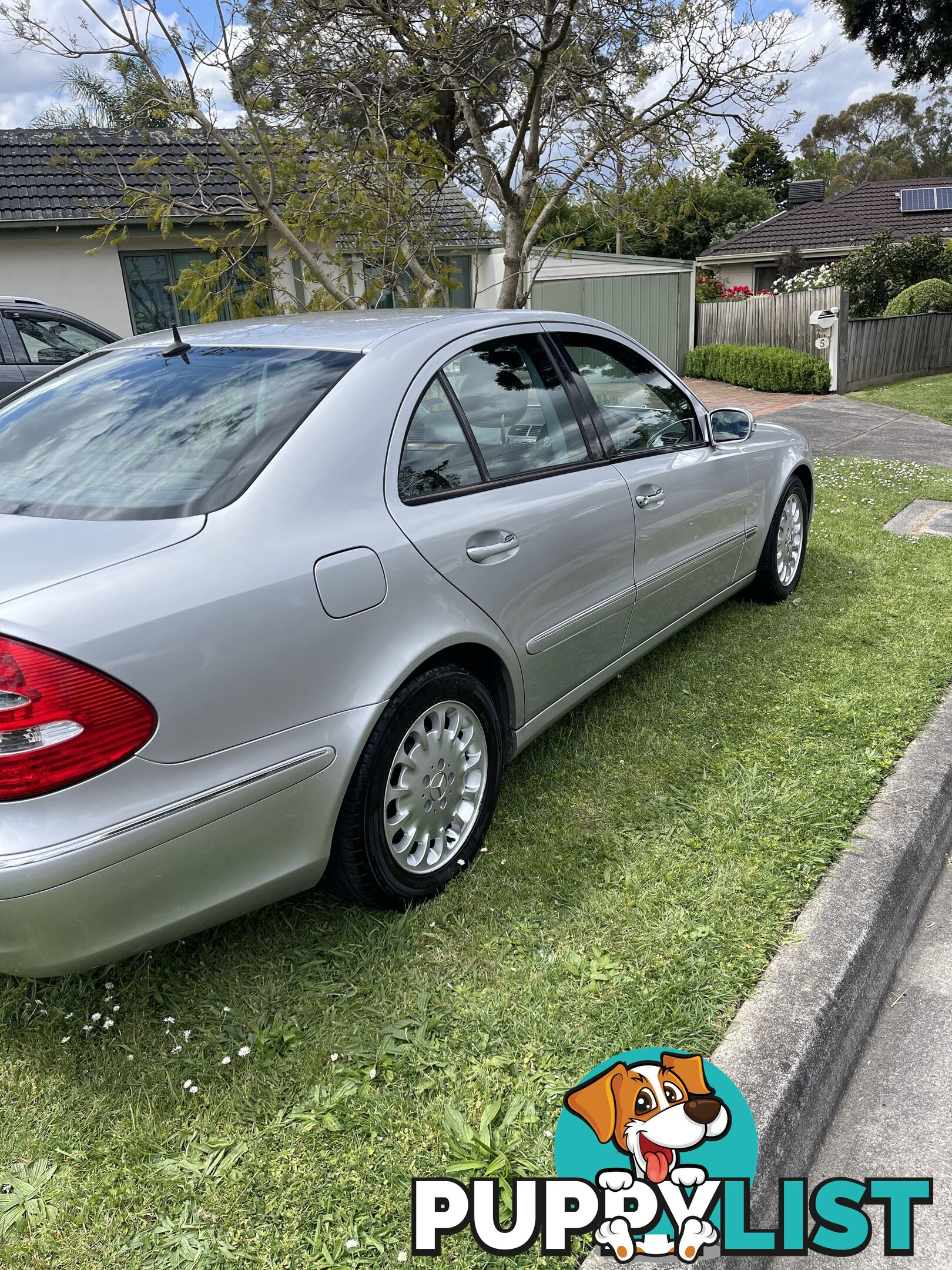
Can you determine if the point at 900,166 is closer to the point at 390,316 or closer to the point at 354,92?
the point at 354,92

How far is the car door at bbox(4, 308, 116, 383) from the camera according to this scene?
27.0 ft

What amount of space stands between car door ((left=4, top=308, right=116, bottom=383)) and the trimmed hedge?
1212 cm

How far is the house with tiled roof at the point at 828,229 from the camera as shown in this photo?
29531mm

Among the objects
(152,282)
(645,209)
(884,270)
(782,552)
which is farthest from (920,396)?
(782,552)

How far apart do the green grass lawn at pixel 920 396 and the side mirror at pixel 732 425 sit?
32.4 feet

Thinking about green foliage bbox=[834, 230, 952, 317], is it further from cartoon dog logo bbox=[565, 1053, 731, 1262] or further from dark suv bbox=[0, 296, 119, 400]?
cartoon dog logo bbox=[565, 1053, 731, 1262]

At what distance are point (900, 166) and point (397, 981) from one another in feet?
249

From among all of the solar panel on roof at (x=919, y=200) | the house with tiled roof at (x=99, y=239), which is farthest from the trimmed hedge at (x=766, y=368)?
the solar panel on roof at (x=919, y=200)

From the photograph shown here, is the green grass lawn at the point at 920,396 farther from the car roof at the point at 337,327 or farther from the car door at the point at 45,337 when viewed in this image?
the car roof at the point at 337,327

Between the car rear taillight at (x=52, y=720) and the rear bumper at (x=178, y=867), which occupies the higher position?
the car rear taillight at (x=52, y=720)

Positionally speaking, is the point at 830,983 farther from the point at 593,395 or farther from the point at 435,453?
the point at 593,395

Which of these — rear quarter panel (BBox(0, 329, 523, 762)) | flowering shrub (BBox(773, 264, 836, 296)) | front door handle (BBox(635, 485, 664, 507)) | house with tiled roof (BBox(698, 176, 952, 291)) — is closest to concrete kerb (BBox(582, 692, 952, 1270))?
rear quarter panel (BBox(0, 329, 523, 762))

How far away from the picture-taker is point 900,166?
65.2 m

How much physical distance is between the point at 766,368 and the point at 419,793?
53.9 ft
